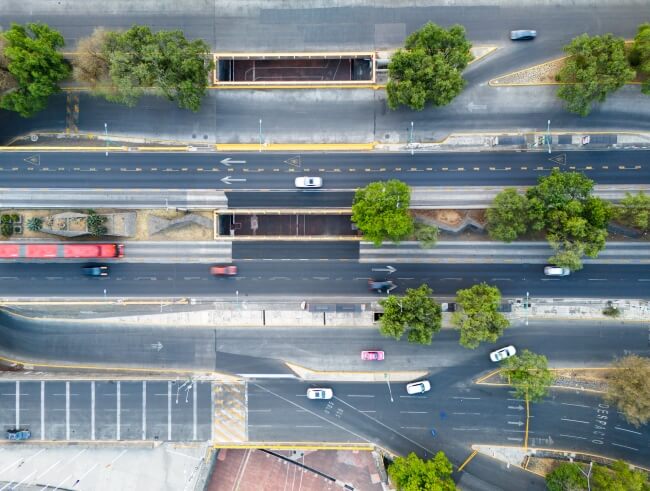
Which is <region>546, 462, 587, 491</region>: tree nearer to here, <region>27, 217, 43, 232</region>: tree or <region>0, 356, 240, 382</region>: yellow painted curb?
<region>0, 356, 240, 382</region>: yellow painted curb

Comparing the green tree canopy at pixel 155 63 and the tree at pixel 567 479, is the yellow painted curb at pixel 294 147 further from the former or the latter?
the tree at pixel 567 479

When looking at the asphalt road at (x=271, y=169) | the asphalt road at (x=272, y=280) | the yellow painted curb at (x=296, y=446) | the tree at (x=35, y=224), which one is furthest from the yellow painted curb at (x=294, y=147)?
the yellow painted curb at (x=296, y=446)

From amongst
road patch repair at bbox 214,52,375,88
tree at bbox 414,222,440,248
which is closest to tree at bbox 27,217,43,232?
road patch repair at bbox 214,52,375,88

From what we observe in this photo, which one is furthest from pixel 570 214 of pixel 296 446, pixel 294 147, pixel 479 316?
pixel 296 446

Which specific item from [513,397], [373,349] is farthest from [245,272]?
[513,397]

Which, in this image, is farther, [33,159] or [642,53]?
[33,159]

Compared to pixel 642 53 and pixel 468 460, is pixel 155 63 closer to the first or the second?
pixel 642 53
